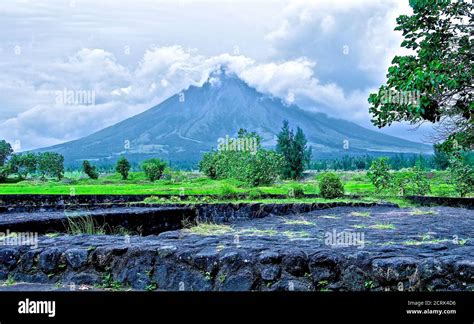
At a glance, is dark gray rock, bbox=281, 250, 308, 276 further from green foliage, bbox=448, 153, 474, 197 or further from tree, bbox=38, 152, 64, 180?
tree, bbox=38, 152, 64, 180

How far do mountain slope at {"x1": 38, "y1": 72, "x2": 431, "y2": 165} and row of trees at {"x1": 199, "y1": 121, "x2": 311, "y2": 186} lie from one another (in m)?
54.3

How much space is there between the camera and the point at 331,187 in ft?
61.1

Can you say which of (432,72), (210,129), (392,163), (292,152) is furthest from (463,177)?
(210,129)

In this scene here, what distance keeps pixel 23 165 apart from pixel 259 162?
18630 millimetres

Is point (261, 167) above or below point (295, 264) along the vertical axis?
above

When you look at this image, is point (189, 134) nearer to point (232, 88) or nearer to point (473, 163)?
point (232, 88)

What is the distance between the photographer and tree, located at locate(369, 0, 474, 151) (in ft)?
28.8

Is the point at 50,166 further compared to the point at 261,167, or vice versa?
the point at 50,166

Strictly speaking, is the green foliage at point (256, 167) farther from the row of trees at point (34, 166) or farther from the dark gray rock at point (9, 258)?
the dark gray rock at point (9, 258)

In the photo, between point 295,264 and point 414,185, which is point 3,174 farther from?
point 295,264

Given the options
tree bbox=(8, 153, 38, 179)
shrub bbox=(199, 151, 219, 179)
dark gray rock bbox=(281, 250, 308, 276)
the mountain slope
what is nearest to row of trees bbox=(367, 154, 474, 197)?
shrub bbox=(199, 151, 219, 179)
